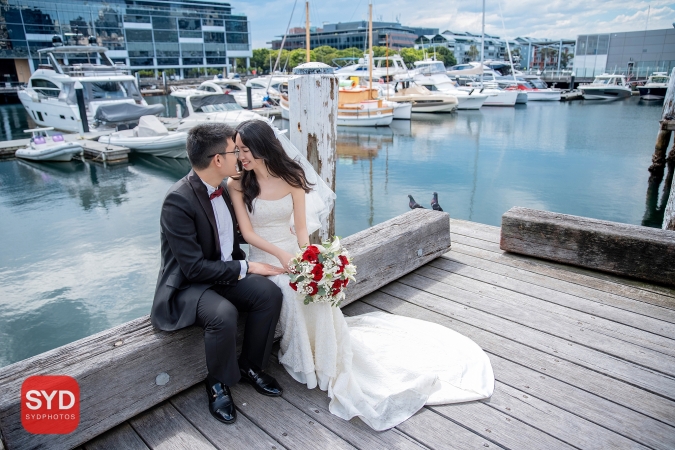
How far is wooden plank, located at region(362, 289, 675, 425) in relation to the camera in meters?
2.25

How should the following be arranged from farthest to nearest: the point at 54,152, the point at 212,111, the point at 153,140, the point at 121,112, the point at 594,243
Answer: the point at 121,112 → the point at 212,111 → the point at 153,140 → the point at 54,152 → the point at 594,243

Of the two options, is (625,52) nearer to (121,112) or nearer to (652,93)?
(652,93)

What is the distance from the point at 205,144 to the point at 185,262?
0.60 m

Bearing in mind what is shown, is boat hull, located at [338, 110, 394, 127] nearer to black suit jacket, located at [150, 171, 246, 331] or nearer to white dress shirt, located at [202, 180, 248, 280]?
white dress shirt, located at [202, 180, 248, 280]

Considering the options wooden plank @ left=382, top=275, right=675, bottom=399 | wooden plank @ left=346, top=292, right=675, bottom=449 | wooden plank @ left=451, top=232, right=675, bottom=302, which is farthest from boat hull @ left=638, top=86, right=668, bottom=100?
wooden plank @ left=346, top=292, right=675, bottom=449

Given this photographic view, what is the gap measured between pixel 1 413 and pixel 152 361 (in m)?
0.58

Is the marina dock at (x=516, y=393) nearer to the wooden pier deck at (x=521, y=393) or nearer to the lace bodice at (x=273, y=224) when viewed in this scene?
the wooden pier deck at (x=521, y=393)

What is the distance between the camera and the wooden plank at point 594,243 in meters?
3.43

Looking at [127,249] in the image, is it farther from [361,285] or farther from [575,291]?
[575,291]

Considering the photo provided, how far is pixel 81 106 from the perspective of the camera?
60.3 ft

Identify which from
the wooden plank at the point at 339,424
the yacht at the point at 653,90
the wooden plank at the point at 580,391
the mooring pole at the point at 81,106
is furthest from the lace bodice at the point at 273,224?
the yacht at the point at 653,90

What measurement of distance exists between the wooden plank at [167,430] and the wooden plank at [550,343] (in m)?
1.77

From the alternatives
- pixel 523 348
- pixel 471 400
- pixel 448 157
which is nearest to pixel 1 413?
pixel 471 400

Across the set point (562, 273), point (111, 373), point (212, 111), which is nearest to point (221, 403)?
point (111, 373)
